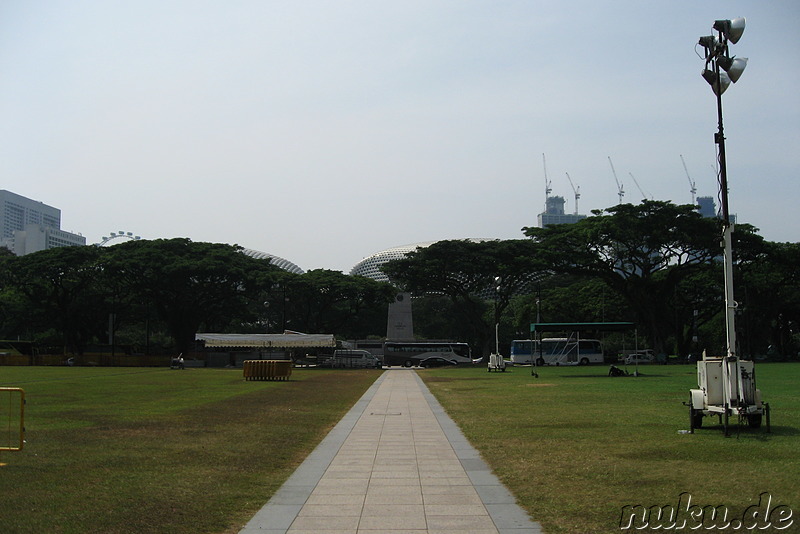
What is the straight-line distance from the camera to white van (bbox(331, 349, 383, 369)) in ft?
202

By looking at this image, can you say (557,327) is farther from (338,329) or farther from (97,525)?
(338,329)

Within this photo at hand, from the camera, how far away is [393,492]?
345 inches

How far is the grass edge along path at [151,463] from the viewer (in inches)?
290

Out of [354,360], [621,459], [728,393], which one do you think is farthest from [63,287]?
[621,459]

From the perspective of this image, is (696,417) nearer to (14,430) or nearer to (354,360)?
(14,430)

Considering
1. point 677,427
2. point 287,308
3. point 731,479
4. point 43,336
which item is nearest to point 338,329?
point 287,308

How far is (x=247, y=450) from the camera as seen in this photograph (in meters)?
12.0

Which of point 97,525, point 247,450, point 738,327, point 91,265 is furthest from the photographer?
point 91,265

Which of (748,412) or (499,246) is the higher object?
(499,246)

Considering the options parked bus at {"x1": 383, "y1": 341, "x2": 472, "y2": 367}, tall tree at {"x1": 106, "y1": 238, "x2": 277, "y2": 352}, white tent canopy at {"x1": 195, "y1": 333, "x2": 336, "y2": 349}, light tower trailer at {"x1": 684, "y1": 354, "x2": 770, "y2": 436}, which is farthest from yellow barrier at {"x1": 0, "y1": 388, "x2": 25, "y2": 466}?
parked bus at {"x1": 383, "y1": 341, "x2": 472, "y2": 367}

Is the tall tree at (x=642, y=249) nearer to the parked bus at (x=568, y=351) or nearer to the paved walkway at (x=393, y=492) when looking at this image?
the parked bus at (x=568, y=351)

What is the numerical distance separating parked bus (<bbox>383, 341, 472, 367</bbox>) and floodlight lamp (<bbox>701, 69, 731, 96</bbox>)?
2270 inches

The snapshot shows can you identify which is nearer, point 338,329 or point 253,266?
point 253,266

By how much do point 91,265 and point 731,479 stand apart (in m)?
63.2
